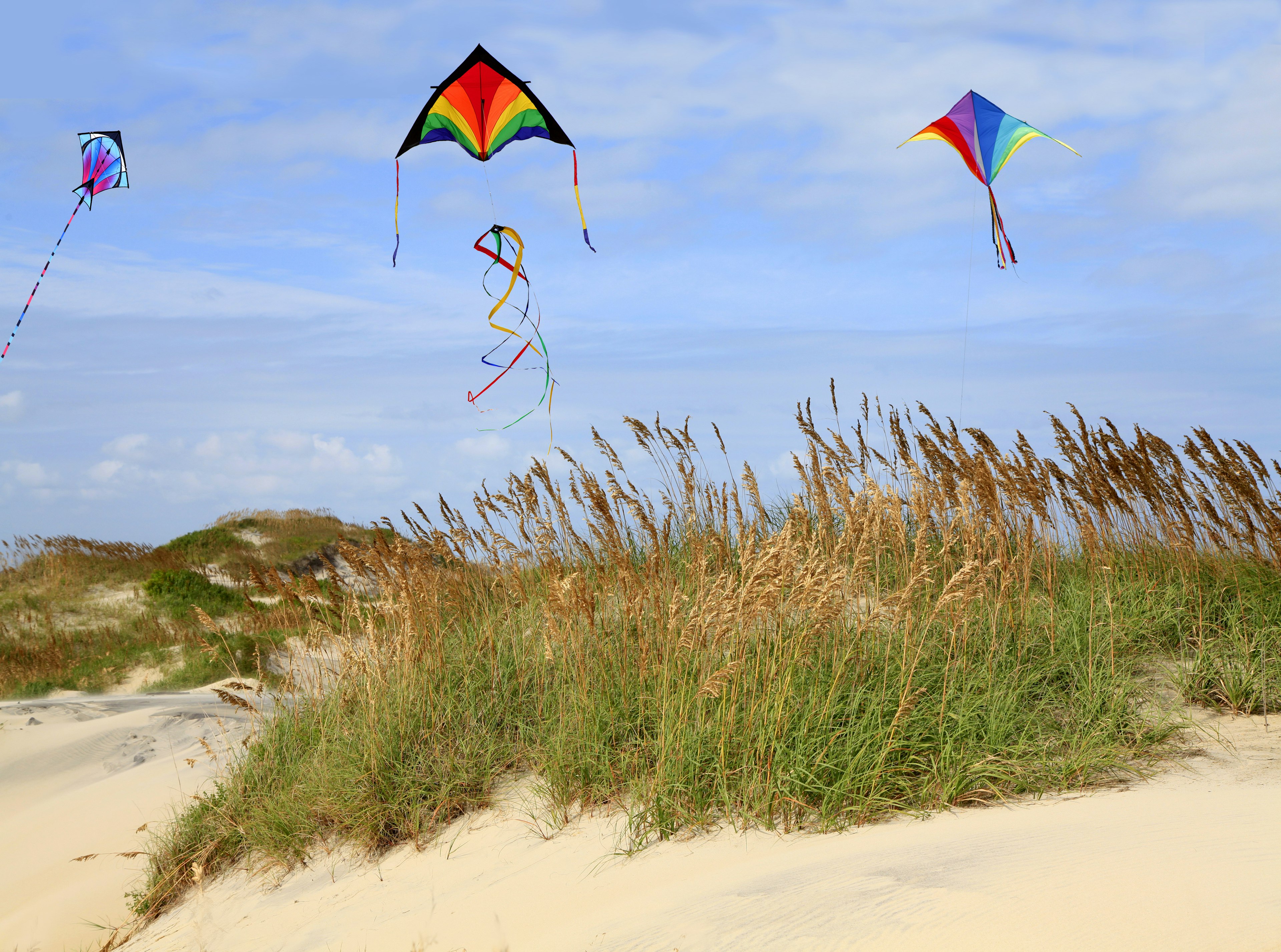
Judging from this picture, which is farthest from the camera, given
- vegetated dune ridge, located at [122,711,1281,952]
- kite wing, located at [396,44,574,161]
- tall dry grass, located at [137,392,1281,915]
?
kite wing, located at [396,44,574,161]

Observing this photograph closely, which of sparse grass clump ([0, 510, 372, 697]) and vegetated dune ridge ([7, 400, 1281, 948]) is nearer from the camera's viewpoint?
vegetated dune ridge ([7, 400, 1281, 948])

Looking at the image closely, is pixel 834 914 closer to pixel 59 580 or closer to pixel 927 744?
pixel 927 744

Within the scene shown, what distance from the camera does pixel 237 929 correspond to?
3791mm

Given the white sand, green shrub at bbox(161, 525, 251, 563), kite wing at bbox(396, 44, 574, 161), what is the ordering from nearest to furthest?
the white sand < kite wing at bbox(396, 44, 574, 161) < green shrub at bbox(161, 525, 251, 563)

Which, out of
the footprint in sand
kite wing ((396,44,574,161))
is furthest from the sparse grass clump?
kite wing ((396,44,574,161))

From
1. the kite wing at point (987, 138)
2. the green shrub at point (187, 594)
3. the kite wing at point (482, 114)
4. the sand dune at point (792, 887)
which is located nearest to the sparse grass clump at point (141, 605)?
the green shrub at point (187, 594)

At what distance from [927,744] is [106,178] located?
1084 cm

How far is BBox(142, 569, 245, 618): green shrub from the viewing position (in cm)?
1229

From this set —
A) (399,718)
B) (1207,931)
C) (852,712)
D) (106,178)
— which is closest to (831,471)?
(852,712)

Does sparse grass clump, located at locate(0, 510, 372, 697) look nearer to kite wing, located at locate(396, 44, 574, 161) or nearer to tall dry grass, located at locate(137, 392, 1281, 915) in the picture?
tall dry grass, located at locate(137, 392, 1281, 915)

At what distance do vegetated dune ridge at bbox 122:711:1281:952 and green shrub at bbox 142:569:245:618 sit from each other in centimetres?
902

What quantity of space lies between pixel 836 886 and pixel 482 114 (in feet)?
19.1

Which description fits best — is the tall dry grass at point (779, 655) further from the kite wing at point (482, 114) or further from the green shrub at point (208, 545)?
the green shrub at point (208, 545)

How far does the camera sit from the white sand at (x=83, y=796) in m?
4.62
